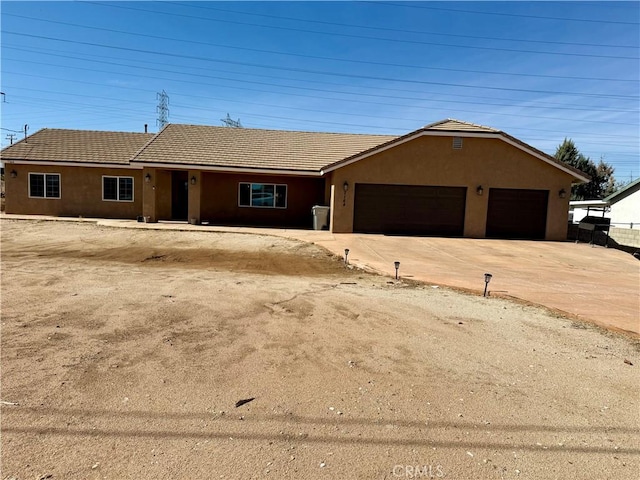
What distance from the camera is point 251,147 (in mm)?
22375

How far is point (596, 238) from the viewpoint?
62.7 ft

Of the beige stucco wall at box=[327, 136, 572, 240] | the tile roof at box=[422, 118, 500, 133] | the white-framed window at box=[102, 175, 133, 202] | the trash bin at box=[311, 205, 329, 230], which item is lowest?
the trash bin at box=[311, 205, 329, 230]

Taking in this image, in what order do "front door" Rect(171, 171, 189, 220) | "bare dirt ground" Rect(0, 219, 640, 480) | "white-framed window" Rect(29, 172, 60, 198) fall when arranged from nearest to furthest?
1. "bare dirt ground" Rect(0, 219, 640, 480)
2. "white-framed window" Rect(29, 172, 60, 198)
3. "front door" Rect(171, 171, 189, 220)

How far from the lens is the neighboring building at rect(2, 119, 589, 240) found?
60.2 feet

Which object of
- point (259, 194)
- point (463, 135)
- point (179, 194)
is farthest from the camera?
point (179, 194)

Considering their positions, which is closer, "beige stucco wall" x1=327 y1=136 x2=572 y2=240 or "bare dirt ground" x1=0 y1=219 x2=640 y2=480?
"bare dirt ground" x1=0 y1=219 x2=640 y2=480

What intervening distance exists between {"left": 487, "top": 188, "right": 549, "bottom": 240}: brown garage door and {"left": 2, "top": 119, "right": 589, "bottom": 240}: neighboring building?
0.15ft

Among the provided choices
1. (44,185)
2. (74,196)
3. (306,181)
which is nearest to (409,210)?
(306,181)

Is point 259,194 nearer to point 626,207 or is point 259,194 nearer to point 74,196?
point 74,196

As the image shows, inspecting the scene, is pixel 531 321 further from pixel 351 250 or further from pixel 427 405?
pixel 351 250

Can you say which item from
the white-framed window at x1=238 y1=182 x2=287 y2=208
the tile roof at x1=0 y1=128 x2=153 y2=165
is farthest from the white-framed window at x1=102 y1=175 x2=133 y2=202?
the white-framed window at x1=238 y1=182 x2=287 y2=208

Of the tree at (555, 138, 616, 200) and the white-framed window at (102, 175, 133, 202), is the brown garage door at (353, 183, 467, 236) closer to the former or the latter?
the white-framed window at (102, 175, 133, 202)

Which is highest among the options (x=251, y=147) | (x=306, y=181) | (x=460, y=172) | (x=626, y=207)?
(x=251, y=147)

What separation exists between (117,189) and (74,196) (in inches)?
86.2
